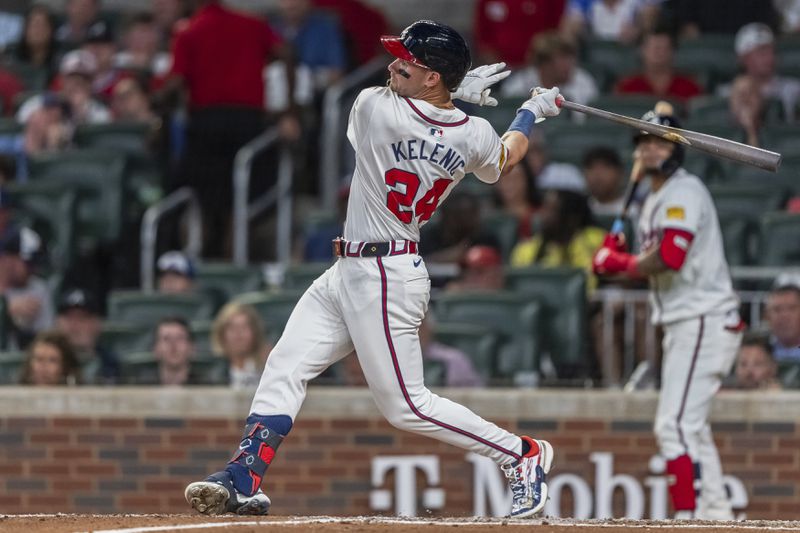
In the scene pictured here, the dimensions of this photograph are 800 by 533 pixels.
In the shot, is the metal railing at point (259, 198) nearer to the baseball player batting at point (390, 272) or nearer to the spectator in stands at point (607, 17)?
the spectator in stands at point (607, 17)

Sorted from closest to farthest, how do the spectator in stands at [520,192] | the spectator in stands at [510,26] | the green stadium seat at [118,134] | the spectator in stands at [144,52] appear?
the spectator in stands at [520,192] → the green stadium seat at [118,134] → the spectator in stands at [510,26] → the spectator in stands at [144,52]

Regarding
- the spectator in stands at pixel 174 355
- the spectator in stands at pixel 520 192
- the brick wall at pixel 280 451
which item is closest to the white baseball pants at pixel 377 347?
the brick wall at pixel 280 451

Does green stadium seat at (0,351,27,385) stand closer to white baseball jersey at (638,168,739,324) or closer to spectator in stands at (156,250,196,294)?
spectator in stands at (156,250,196,294)

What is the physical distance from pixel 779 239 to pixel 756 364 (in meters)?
1.18

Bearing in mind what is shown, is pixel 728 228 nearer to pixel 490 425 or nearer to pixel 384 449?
pixel 384 449

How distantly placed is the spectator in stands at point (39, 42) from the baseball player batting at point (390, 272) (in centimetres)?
736

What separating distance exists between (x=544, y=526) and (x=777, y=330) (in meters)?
3.26

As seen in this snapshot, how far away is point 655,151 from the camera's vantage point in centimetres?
793

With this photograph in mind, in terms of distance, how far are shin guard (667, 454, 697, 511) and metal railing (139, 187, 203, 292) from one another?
422cm

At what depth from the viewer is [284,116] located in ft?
37.0

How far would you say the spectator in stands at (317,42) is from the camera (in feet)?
40.0

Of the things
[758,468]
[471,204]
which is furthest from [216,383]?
[758,468]

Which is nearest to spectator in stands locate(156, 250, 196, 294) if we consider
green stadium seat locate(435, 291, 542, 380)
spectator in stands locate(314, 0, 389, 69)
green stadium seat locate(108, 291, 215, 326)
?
green stadium seat locate(108, 291, 215, 326)

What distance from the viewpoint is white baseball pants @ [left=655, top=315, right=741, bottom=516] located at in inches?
305
